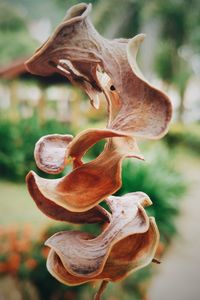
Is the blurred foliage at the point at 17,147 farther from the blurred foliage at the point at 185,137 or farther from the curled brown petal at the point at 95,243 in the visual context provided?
the curled brown petal at the point at 95,243

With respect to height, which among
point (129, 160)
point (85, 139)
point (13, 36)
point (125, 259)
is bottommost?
point (13, 36)

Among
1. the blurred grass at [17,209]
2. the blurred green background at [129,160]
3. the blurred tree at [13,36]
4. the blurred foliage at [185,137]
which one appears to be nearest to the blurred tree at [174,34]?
the blurred green background at [129,160]

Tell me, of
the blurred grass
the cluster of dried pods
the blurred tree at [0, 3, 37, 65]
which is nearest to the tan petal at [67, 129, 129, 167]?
the cluster of dried pods

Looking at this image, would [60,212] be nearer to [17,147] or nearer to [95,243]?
[95,243]

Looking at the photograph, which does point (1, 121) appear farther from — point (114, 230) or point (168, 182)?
point (114, 230)

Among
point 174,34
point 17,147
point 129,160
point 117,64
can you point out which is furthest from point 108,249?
point 174,34

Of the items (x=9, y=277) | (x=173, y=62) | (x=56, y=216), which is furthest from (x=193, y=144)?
(x=56, y=216)
